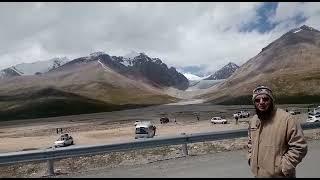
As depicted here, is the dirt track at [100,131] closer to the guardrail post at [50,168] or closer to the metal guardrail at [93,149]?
the metal guardrail at [93,149]

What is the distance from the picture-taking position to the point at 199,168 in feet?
46.8

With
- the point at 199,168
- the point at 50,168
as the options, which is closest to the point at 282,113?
the point at 199,168

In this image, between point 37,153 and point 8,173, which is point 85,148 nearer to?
point 37,153

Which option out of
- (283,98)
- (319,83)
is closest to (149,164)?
(283,98)

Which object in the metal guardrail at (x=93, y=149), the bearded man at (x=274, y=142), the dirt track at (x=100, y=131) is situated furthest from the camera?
the dirt track at (x=100, y=131)

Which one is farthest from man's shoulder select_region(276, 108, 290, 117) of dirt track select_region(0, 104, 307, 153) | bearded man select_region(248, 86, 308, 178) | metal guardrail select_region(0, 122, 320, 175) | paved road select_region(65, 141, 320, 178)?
dirt track select_region(0, 104, 307, 153)

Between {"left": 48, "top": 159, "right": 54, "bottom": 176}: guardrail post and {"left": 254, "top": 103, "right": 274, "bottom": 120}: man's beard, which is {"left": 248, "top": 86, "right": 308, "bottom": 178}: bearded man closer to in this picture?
{"left": 254, "top": 103, "right": 274, "bottom": 120}: man's beard

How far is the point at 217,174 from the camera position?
42.6 feet

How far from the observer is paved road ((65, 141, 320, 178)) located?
511 inches

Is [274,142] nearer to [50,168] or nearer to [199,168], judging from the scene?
[199,168]

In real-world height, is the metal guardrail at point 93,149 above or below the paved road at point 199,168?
above

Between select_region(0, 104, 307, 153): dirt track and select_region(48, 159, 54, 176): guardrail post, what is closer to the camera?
select_region(48, 159, 54, 176): guardrail post

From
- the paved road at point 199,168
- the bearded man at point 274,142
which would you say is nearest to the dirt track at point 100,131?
the paved road at point 199,168

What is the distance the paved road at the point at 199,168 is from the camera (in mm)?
12984
